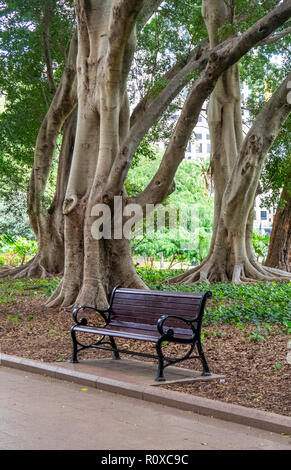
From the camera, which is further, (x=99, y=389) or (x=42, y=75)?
(x=42, y=75)

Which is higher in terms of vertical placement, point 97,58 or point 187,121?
point 97,58

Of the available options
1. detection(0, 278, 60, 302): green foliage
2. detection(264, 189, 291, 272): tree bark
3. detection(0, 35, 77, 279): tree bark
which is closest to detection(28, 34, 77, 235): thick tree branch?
detection(0, 35, 77, 279): tree bark

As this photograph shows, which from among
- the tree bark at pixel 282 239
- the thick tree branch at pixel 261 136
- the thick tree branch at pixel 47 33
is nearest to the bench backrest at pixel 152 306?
the thick tree branch at pixel 261 136

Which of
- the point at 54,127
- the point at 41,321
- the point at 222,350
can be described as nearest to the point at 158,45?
the point at 54,127

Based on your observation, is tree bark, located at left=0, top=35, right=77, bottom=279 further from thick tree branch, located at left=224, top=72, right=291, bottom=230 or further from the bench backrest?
the bench backrest

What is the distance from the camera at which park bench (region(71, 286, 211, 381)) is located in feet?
25.0

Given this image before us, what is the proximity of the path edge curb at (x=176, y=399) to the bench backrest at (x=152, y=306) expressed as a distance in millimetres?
1197

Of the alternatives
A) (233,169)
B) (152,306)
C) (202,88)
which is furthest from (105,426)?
(233,169)

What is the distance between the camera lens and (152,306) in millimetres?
8508

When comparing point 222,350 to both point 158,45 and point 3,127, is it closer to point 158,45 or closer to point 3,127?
point 158,45

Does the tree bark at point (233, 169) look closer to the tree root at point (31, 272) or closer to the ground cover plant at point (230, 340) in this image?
the ground cover plant at point (230, 340)

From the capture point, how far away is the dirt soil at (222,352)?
6703mm

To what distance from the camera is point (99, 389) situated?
24.0 feet

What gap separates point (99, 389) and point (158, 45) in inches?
590
